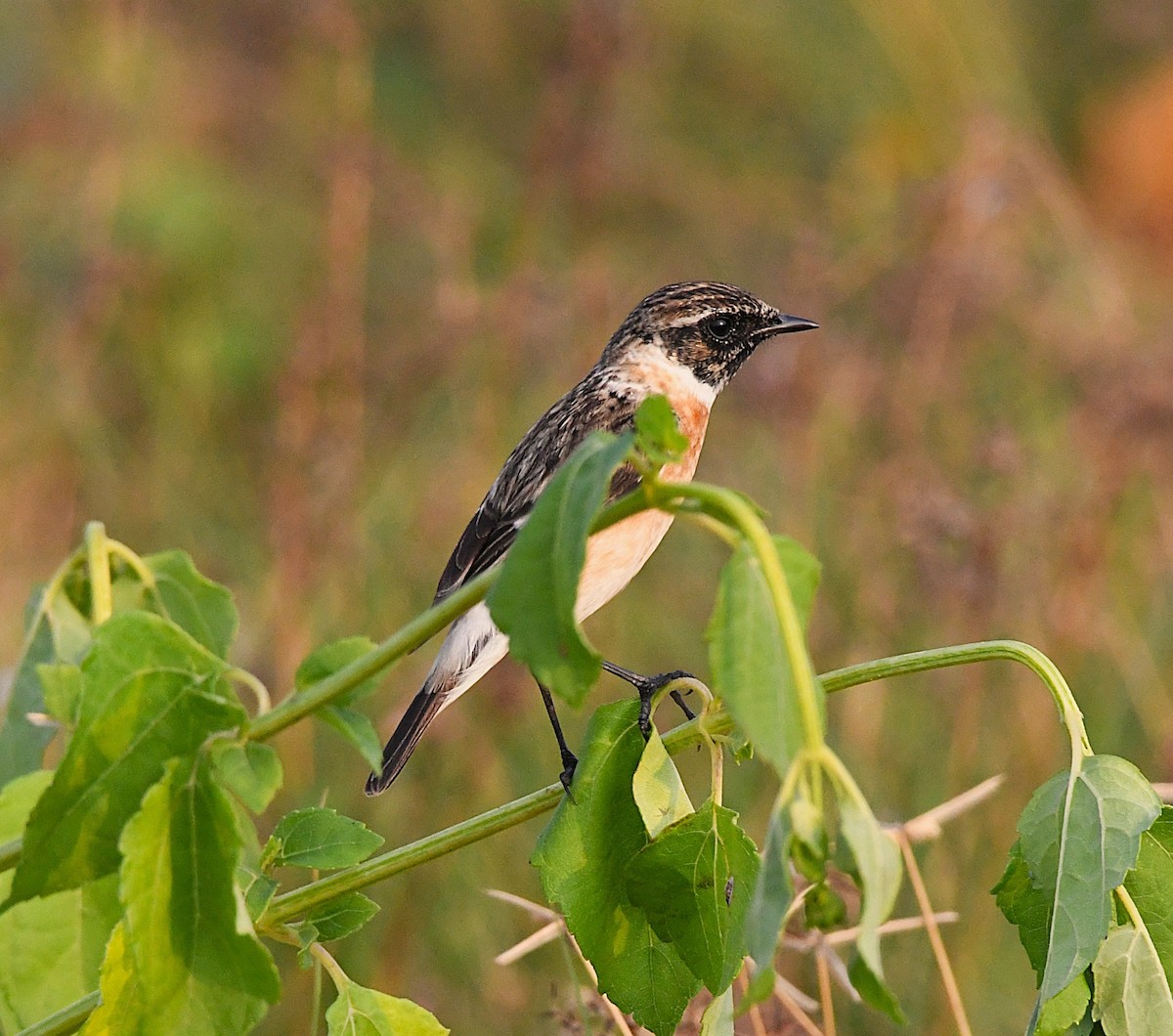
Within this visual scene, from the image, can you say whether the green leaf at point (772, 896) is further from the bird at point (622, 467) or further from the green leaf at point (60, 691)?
the bird at point (622, 467)

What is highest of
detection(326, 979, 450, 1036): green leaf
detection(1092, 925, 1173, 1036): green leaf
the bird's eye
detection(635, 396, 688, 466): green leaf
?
the bird's eye

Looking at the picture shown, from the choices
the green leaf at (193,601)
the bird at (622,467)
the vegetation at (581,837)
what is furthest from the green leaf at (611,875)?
the bird at (622,467)

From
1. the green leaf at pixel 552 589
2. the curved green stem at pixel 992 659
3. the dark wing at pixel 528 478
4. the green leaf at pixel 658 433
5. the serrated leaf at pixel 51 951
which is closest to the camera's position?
the green leaf at pixel 552 589

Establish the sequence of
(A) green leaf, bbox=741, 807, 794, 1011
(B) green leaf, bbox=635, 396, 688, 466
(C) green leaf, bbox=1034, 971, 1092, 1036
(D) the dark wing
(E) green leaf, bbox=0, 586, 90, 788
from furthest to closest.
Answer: (D) the dark wing
(E) green leaf, bbox=0, 586, 90, 788
(C) green leaf, bbox=1034, 971, 1092, 1036
(B) green leaf, bbox=635, 396, 688, 466
(A) green leaf, bbox=741, 807, 794, 1011

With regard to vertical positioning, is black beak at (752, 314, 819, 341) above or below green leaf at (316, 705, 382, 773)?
above

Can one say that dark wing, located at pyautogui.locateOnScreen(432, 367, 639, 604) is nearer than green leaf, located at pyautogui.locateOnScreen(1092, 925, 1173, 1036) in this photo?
No

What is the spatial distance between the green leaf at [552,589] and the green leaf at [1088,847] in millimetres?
567

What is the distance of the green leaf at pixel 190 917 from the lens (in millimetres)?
Answer: 1419

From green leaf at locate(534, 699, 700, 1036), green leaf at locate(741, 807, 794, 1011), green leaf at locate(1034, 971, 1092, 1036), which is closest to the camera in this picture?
green leaf at locate(741, 807, 794, 1011)

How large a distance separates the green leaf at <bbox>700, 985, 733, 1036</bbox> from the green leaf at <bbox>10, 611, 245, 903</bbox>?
0.63m

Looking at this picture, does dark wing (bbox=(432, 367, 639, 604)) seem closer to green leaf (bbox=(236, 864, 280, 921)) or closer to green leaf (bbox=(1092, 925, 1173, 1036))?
green leaf (bbox=(236, 864, 280, 921))

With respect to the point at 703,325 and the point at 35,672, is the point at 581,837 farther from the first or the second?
the point at 703,325

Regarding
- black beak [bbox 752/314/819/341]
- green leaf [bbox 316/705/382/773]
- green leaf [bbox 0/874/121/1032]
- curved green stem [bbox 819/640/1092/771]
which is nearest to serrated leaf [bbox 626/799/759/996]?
curved green stem [bbox 819/640/1092/771]

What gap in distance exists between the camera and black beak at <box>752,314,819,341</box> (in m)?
4.24
